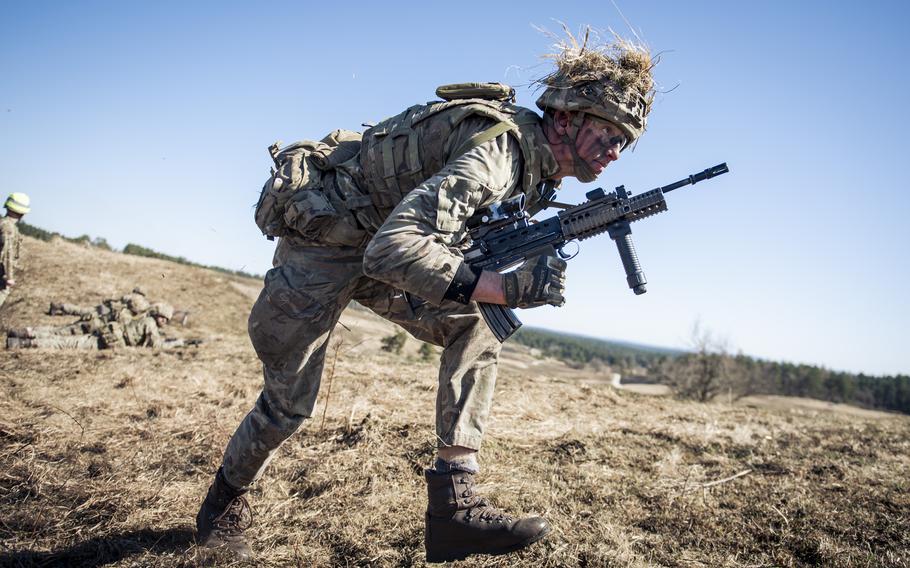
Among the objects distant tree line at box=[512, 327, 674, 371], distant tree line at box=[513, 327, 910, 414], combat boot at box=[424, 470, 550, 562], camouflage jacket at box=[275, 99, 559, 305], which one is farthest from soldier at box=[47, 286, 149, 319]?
distant tree line at box=[512, 327, 674, 371]

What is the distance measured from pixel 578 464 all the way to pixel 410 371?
12.6 ft

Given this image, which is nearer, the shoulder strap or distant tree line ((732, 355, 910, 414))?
the shoulder strap

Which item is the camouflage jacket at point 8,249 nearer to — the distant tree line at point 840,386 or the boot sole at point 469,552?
the boot sole at point 469,552

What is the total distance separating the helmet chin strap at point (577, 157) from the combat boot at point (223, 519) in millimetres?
2421

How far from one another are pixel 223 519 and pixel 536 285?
2.02 m

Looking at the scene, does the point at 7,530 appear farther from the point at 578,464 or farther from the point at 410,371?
the point at 410,371

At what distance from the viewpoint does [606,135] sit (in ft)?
9.18

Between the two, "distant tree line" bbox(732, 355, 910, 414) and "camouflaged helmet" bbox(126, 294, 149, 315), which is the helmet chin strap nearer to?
"camouflaged helmet" bbox(126, 294, 149, 315)

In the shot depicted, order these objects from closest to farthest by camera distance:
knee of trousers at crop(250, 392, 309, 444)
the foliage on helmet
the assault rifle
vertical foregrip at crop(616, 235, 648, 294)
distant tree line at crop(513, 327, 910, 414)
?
the assault rifle < knee of trousers at crop(250, 392, 309, 444) < vertical foregrip at crop(616, 235, 648, 294) < the foliage on helmet < distant tree line at crop(513, 327, 910, 414)

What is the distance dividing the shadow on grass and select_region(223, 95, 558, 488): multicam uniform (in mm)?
430

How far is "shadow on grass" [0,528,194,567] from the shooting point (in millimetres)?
2561

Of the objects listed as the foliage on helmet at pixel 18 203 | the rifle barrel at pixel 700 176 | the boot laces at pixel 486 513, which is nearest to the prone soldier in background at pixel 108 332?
the foliage on helmet at pixel 18 203

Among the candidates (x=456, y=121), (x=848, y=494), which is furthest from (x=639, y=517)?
(x=456, y=121)

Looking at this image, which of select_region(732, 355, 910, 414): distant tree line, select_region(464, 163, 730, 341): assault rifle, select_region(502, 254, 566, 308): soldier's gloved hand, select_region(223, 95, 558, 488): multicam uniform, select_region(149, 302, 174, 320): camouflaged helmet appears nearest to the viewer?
select_region(502, 254, 566, 308): soldier's gloved hand
